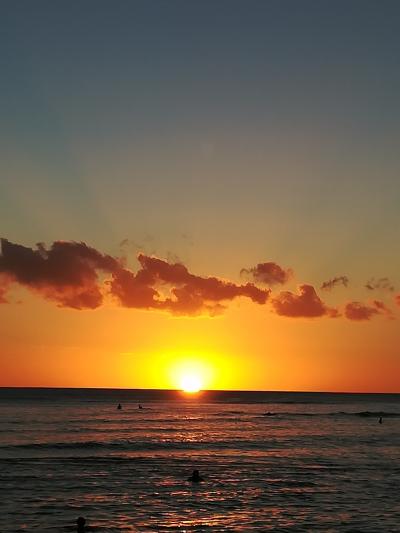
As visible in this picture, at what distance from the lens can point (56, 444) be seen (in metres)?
79.2

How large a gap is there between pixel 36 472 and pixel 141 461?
12.6m

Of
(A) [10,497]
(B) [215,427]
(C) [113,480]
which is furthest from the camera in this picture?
(B) [215,427]

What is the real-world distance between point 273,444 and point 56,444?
26733mm

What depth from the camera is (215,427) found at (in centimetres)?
11600

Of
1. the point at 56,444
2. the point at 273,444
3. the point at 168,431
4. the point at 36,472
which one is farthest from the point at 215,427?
the point at 36,472

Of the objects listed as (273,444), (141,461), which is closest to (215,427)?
(273,444)

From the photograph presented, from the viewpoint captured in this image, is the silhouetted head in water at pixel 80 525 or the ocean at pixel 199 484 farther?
the ocean at pixel 199 484

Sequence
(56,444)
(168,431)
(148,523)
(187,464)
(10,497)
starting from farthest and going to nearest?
(168,431)
(56,444)
(187,464)
(10,497)
(148,523)

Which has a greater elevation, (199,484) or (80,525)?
(199,484)

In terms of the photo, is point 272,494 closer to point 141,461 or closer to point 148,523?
point 148,523

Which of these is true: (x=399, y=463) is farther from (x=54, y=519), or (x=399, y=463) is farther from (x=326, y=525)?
(x=54, y=519)

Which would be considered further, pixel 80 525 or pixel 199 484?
pixel 199 484

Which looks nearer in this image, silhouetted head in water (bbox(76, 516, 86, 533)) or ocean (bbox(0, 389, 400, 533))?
silhouetted head in water (bbox(76, 516, 86, 533))

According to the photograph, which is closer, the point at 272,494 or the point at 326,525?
the point at 326,525
